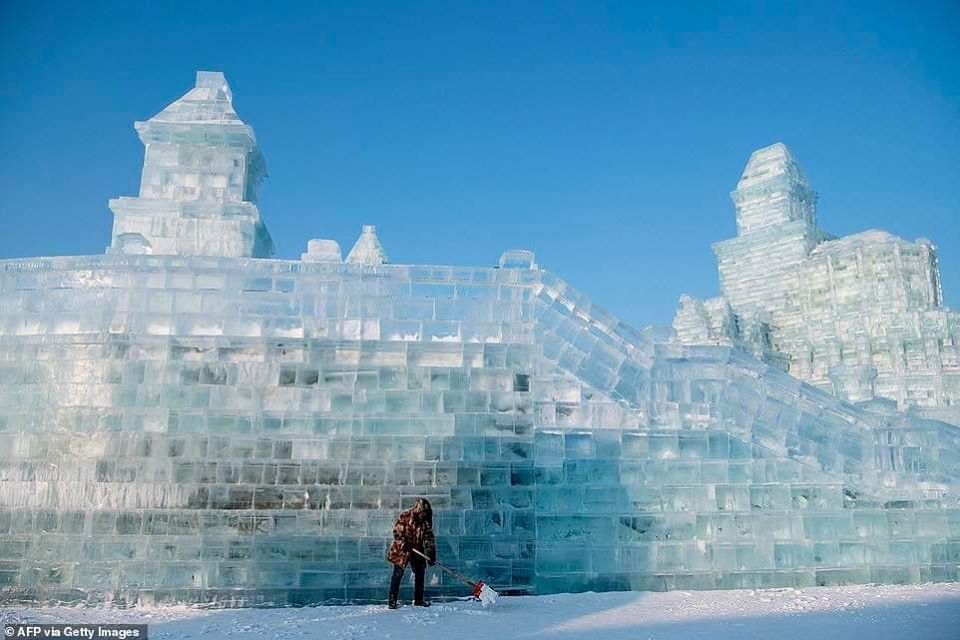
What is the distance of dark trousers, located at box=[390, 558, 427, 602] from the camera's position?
786 centimetres

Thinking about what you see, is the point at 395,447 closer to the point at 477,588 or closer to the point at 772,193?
the point at 477,588

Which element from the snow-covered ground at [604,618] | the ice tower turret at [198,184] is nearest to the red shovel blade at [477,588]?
the snow-covered ground at [604,618]

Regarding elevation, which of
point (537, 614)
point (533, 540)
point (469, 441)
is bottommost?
point (537, 614)

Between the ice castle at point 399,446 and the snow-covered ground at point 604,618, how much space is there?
489 millimetres

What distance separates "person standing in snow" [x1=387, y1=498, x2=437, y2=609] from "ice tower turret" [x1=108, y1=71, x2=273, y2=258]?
10.5 meters

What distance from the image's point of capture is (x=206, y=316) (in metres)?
9.52

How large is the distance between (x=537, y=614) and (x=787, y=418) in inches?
197

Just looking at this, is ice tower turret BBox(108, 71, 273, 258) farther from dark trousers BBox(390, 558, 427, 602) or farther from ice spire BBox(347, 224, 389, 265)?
dark trousers BBox(390, 558, 427, 602)

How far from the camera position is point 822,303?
1310 inches

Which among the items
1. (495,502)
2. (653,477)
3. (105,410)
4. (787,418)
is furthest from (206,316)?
(787,418)

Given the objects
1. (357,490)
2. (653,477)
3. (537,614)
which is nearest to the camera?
(537,614)

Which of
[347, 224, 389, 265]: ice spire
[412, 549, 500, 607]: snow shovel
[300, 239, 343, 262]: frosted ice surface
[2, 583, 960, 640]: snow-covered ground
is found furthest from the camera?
[347, 224, 389, 265]: ice spire

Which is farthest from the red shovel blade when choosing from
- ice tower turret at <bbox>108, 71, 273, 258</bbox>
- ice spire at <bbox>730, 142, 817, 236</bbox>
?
ice spire at <bbox>730, 142, 817, 236</bbox>

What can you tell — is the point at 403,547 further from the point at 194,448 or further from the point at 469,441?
the point at 194,448
